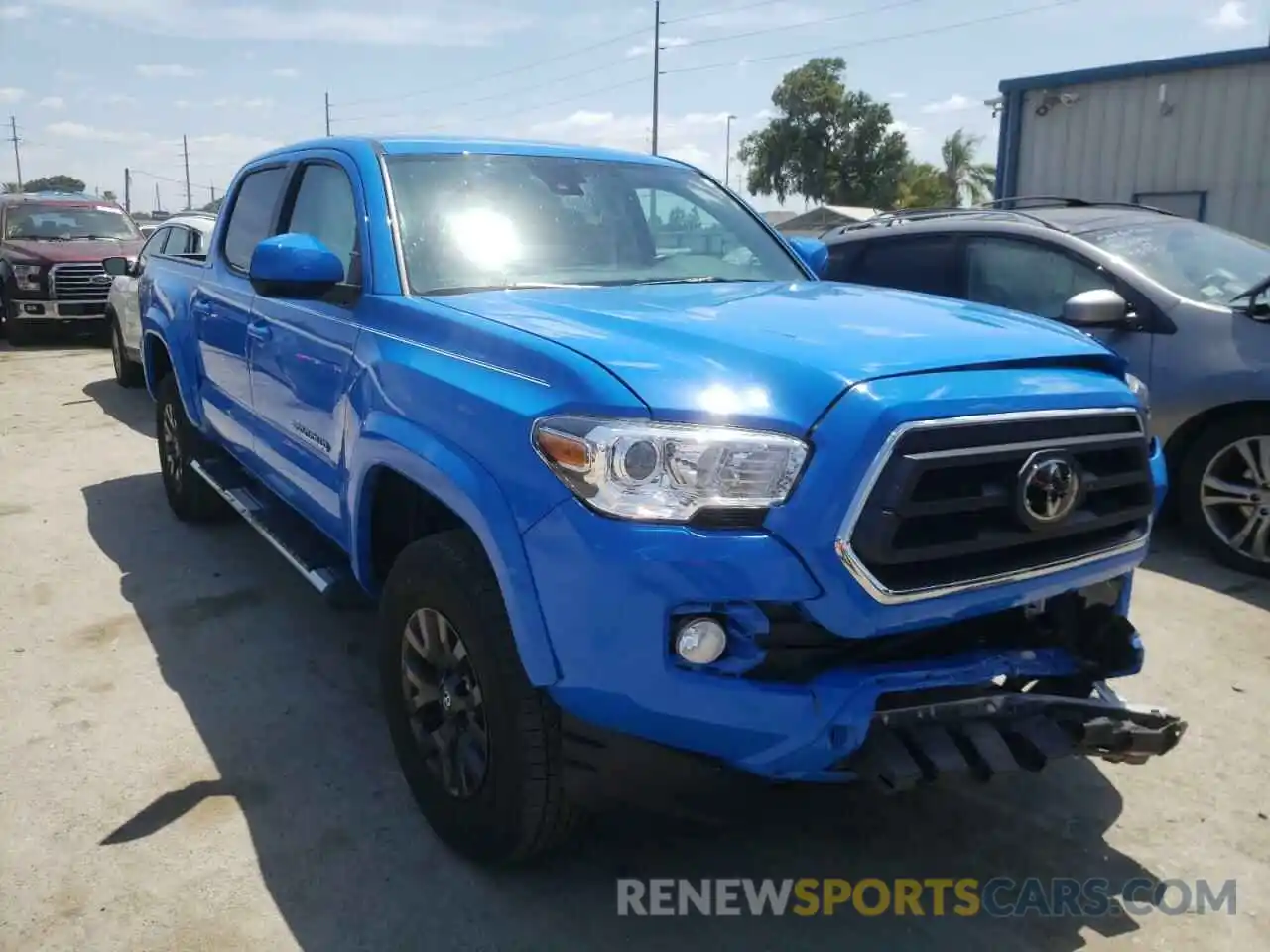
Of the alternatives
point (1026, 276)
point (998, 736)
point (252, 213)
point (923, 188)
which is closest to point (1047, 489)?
point (998, 736)

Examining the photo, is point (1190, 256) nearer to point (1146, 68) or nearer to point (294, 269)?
point (294, 269)

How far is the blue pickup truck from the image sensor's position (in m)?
2.19

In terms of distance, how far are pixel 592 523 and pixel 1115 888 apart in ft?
5.65

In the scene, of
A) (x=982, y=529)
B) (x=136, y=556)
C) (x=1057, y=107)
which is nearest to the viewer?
(x=982, y=529)

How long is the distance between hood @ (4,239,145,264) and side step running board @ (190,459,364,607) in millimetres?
9895

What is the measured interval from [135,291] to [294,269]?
7.87m

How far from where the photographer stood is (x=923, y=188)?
1955 inches

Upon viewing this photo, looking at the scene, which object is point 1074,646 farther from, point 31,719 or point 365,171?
point 31,719

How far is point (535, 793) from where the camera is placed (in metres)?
2.47

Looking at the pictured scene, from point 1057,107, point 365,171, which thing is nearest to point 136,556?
point 365,171

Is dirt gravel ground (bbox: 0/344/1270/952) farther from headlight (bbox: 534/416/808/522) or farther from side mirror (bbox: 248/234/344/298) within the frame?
side mirror (bbox: 248/234/344/298)

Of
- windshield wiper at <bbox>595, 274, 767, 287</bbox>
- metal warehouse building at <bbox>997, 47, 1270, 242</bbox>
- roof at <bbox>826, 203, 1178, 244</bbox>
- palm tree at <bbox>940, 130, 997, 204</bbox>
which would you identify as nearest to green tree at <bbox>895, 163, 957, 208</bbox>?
palm tree at <bbox>940, 130, 997, 204</bbox>

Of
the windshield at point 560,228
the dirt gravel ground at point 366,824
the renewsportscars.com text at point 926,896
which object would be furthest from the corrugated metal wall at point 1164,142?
the renewsportscars.com text at point 926,896

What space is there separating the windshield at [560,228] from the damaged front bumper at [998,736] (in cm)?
174
